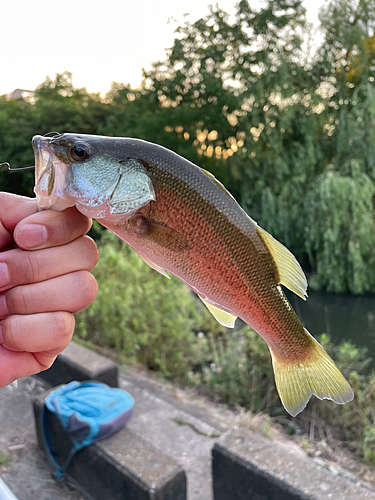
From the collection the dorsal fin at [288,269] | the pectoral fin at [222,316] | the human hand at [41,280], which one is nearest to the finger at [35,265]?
the human hand at [41,280]

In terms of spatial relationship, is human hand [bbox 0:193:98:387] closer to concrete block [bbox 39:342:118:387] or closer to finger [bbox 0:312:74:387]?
finger [bbox 0:312:74:387]

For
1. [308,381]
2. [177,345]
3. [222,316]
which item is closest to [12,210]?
[222,316]

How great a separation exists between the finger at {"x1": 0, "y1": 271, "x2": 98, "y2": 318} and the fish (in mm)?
168

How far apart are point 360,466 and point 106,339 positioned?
7.94ft

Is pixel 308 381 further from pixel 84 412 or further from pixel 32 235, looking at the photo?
pixel 84 412

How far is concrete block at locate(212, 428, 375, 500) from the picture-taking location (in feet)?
4.81

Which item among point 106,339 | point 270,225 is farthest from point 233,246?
point 270,225

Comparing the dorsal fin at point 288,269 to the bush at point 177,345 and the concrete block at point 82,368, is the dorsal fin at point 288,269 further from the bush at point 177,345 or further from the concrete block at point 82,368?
the bush at point 177,345

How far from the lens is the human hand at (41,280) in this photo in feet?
2.55

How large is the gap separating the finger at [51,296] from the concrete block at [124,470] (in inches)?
48.9

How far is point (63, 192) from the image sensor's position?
2.28 ft

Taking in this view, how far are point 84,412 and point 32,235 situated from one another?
1796mm

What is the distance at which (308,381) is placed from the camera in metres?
0.78

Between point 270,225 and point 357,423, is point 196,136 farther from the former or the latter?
point 357,423
